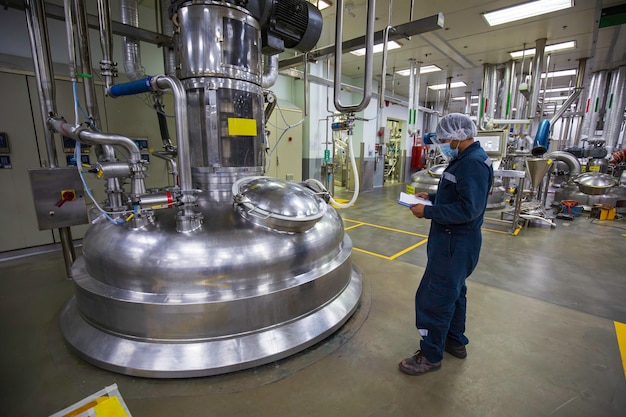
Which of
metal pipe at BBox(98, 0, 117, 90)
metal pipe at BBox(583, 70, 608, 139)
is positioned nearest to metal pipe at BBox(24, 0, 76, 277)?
metal pipe at BBox(98, 0, 117, 90)

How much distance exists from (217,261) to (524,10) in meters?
5.79

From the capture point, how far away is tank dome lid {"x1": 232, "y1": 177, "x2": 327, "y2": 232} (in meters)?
1.72

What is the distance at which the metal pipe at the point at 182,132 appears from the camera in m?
1.54

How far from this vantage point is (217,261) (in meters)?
1.54

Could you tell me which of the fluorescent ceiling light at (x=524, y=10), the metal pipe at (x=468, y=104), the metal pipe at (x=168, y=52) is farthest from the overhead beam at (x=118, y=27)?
the metal pipe at (x=468, y=104)

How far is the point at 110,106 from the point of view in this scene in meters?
3.32

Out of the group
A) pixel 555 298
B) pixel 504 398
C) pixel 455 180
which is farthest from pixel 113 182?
pixel 555 298

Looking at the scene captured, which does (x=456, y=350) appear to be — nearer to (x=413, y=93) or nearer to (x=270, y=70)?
(x=270, y=70)

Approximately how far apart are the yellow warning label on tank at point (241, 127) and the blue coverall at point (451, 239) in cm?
128

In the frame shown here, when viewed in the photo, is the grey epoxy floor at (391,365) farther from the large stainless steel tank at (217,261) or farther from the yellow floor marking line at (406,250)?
the yellow floor marking line at (406,250)

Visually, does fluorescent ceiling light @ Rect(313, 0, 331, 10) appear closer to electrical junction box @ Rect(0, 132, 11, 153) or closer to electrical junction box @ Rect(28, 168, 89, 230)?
electrical junction box @ Rect(28, 168, 89, 230)

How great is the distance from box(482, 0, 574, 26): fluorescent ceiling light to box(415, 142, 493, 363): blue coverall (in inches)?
176

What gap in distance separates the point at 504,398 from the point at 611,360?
85 cm

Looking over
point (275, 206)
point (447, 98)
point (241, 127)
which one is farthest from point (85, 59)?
point (447, 98)
